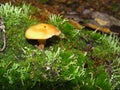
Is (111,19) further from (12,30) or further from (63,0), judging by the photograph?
(12,30)

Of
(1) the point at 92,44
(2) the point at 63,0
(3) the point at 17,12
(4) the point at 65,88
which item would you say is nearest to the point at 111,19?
(2) the point at 63,0

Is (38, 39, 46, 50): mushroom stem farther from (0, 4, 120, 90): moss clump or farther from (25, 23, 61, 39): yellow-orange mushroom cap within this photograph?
(25, 23, 61, 39): yellow-orange mushroom cap

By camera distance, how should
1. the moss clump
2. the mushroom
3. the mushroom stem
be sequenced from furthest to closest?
1. the mushroom stem
2. the mushroom
3. the moss clump

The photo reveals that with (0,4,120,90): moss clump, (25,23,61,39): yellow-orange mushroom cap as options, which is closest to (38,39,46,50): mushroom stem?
Result: (0,4,120,90): moss clump

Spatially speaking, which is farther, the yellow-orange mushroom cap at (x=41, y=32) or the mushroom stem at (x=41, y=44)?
the mushroom stem at (x=41, y=44)

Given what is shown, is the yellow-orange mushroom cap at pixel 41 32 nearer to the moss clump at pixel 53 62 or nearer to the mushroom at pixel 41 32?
the mushroom at pixel 41 32

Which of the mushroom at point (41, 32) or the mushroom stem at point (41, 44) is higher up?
the mushroom at point (41, 32)

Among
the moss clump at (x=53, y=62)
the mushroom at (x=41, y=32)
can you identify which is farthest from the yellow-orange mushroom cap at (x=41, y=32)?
the moss clump at (x=53, y=62)

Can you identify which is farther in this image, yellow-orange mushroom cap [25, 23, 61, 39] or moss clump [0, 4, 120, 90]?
yellow-orange mushroom cap [25, 23, 61, 39]

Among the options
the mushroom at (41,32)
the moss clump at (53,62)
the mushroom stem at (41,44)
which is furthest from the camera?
the mushroom stem at (41,44)

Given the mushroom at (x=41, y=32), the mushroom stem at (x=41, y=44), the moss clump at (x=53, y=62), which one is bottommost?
the moss clump at (x=53, y=62)

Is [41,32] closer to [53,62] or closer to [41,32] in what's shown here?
[41,32]

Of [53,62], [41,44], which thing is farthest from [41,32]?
[53,62]
